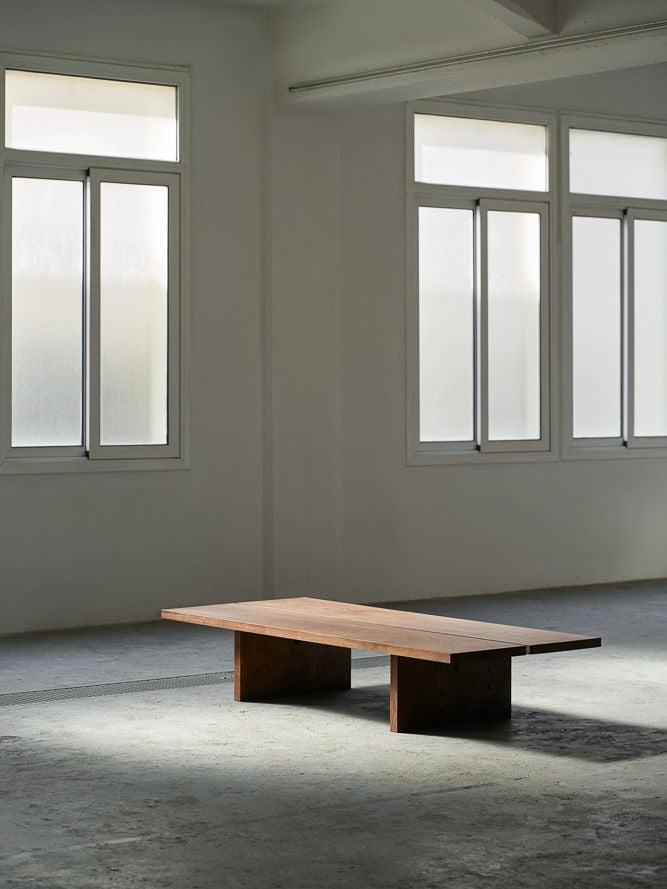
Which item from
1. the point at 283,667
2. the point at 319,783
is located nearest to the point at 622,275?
the point at 283,667

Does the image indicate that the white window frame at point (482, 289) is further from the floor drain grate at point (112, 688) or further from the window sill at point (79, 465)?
the floor drain grate at point (112, 688)

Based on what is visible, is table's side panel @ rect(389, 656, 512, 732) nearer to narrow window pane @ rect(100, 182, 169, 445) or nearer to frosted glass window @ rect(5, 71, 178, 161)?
narrow window pane @ rect(100, 182, 169, 445)

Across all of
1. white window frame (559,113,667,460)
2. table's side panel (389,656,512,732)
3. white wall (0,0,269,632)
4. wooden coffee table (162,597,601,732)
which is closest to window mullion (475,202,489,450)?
white window frame (559,113,667,460)

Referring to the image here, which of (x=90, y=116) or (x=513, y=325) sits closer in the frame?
(x=90, y=116)

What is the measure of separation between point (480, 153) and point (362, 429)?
194cm

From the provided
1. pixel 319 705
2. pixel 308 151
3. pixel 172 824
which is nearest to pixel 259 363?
pixel 308 151

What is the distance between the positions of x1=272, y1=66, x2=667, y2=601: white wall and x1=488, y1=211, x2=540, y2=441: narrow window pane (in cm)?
31

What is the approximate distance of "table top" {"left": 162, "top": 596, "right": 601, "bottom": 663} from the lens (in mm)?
5090

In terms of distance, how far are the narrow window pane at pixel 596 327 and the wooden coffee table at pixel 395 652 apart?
4.09m

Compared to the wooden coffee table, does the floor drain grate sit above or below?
below

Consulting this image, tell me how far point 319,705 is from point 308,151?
12.8 ft

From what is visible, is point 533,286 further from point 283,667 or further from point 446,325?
point 283,667

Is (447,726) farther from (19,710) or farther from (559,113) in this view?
(559,113)

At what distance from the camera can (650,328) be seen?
10219 mm
